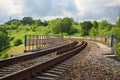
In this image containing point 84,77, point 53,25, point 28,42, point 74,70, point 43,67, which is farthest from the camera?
point 53,25

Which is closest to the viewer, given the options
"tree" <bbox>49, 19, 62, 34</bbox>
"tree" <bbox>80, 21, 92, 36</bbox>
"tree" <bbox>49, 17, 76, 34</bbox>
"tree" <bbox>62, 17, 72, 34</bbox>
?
"tree" <bbox>80, 21, 92, 36</bbox>

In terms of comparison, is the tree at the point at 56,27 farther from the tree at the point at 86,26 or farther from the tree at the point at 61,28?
the tree at the point at 86,26

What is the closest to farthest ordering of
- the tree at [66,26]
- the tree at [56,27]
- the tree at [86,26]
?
the tree at [86,26] < the tree at [56,27] < the tree at [66,26]

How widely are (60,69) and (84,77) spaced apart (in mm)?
1729

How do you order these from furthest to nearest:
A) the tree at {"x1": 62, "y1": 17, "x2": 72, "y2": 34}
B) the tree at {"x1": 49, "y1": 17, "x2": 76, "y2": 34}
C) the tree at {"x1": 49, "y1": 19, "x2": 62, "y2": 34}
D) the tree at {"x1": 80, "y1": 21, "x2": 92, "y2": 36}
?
the tree at {"x1": 62, "y1": 17, "x2": 72, "y2": 34}, the tree at {"x1": 49, "y1": 17, "x2": 76, "y2": 34}, the tree at {"x1": 49, "y1": 19, "x2": 62, "y2": 34}, the tree at {"x1": 80, "y1": 21, "x2": 92, "y2": 36}

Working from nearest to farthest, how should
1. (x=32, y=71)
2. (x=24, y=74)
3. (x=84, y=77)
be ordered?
(x=24, y=74), (x=32, y=71), (x=84, y=77)

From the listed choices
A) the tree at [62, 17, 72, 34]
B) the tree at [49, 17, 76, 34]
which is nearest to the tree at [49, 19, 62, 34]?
the tree at [49, 17, 76, 34]

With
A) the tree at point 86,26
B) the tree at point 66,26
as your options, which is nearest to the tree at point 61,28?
the tree at point 66,26

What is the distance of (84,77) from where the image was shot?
9.99 meters

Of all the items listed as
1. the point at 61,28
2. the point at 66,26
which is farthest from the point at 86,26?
the point at 61,28

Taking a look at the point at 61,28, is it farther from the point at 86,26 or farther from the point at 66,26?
the point at 86,26

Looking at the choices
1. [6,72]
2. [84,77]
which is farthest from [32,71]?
[84,77]

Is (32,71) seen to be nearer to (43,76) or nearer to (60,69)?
(43,76)

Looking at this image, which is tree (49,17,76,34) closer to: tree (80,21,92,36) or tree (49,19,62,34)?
tree (49,19,62,34)
